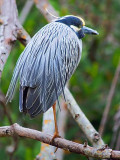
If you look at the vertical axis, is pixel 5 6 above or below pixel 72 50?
above

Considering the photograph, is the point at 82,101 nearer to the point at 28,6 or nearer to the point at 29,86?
the point at 28,6

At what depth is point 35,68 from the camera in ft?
9.41

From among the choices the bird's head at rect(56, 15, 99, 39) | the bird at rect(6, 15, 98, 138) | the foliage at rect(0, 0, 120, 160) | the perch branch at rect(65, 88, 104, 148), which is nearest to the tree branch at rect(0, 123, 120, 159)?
the bird at rect(6, 15, 98, 138)

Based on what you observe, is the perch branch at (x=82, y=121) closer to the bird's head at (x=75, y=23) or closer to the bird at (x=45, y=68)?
the bird at (x=45, y=68)

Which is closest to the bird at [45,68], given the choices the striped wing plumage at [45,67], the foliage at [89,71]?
the striped wing plumage at [45,67]

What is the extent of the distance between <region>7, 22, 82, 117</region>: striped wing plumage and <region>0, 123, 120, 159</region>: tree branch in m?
Answer: 0.18

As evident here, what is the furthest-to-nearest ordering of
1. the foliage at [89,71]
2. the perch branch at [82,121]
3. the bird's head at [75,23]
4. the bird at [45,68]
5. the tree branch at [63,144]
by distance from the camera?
the foliage at [89,71] → the bird's head at [75,23] → the perch branch at [82,121] → the bird at [45,68] → the tree branch at [63,144]

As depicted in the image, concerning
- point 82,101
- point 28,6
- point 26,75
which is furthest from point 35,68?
point 82,101

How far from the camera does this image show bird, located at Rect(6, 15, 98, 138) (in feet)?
9.10

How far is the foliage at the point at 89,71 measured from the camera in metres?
4.98

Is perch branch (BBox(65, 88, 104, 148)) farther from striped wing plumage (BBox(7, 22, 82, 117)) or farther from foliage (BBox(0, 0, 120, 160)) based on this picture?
foliage (BBox(0, 0, 120, 160))

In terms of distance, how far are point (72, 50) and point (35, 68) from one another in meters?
0.41

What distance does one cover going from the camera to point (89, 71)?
5277 millimetres

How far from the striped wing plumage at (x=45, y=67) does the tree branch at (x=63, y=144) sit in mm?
181
